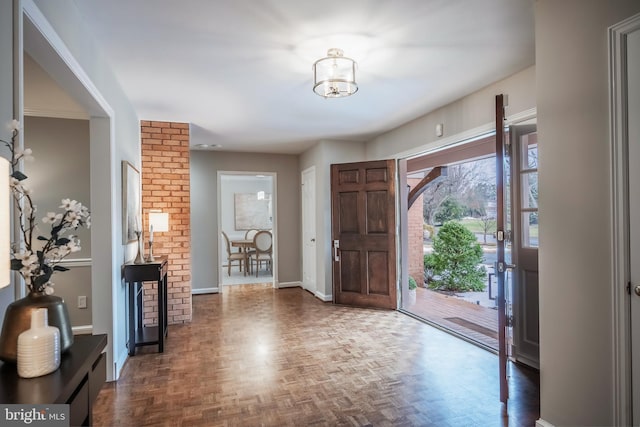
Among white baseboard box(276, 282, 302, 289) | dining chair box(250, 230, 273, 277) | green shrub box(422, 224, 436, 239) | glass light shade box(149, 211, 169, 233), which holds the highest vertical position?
glass light shade box(149, 211, 169, 233)

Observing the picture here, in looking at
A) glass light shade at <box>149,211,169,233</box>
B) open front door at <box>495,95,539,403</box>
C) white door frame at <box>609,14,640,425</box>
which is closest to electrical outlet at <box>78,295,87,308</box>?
glass light shade at <box>149,211,169,233</box>

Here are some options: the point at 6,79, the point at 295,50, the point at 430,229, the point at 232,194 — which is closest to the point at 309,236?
the point at 430,229

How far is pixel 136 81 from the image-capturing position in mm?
3156

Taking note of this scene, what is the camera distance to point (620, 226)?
1640 millimetres

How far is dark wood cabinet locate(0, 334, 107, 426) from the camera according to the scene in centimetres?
90

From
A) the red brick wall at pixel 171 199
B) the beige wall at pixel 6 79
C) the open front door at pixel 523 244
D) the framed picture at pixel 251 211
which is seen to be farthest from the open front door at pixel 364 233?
the framed picture at pixel 251 211

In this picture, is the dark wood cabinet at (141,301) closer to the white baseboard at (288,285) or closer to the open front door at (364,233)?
the open front door at (364,233)

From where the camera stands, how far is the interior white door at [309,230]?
6.07 meters

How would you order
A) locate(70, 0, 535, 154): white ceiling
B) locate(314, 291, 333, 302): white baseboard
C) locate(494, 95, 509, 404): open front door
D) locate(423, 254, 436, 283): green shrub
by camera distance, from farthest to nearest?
locate(423, 254, 436, 283): green shrub → locate(314, 291, 333, 302): white baseboard → locate(494, 95, 509, 404): open front door → locate(70, 0, 535, 154): white ceiling

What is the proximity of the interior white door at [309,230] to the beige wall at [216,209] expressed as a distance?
11.3 inches

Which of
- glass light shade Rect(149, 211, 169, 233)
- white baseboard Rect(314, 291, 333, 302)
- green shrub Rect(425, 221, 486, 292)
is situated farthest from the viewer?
green shrub Rect(425, 221, 486, 292)

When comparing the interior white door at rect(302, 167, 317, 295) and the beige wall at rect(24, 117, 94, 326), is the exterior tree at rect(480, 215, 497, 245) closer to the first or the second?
the interior white door at rect(302, 167, 317, 295)

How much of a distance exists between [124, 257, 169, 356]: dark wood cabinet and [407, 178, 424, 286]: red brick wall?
17.1 ft

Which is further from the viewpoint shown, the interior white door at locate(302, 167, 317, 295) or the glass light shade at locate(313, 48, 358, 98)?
the interior white door at locate(302, 167, 317, 295)
